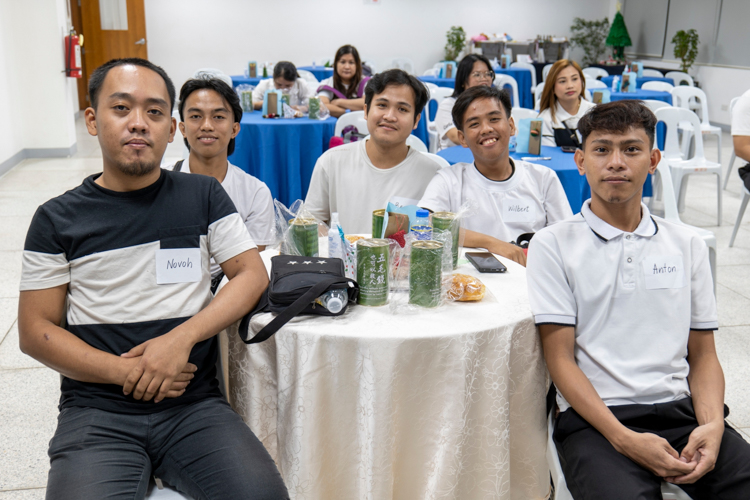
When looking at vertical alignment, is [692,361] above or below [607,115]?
below

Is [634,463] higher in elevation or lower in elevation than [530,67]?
lower

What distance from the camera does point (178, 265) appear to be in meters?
1.54

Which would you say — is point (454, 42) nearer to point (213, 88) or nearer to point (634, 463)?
point (213, 88)

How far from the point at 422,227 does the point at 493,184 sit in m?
0.64

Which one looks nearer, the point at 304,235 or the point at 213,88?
the point at 304,235

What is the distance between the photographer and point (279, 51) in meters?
11.5

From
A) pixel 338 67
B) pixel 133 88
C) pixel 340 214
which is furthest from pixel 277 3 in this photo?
Answer: pixel 133 88

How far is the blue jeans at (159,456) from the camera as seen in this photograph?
127cm

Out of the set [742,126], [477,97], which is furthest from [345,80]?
[477,97]

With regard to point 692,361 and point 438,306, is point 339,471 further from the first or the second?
point 692,361

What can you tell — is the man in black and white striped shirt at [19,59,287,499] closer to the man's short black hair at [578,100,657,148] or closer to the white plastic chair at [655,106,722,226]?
the man's short black hair at [578,100,657,148]

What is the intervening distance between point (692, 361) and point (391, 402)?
0.75m

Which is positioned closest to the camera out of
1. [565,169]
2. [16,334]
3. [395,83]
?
[395,83]

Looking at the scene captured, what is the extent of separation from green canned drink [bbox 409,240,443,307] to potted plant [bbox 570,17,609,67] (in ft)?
39.4
